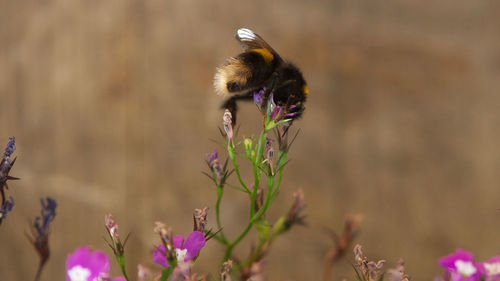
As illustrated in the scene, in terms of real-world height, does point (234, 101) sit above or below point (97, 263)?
above

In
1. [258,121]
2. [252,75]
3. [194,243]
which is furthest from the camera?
[258,121]

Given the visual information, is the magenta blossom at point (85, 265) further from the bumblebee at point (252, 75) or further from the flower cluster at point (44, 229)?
the bumblebee at point (252, 75)

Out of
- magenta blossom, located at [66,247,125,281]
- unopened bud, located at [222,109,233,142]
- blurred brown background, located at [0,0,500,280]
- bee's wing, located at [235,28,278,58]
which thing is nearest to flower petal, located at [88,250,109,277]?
magenta blossom, located at [66,247,125,281]

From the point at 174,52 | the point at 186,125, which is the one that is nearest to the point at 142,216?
the point at 186,125

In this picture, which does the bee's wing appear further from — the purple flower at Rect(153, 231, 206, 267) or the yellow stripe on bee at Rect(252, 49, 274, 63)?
the purple flower at Rect(153, 231, 206, 267)

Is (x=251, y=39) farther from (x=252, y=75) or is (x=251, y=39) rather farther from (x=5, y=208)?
(x=5, y=208)

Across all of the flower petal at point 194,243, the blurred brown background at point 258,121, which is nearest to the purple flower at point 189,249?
the flower petal at point 194,243

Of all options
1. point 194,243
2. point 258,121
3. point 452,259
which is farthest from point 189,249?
point 258,121
